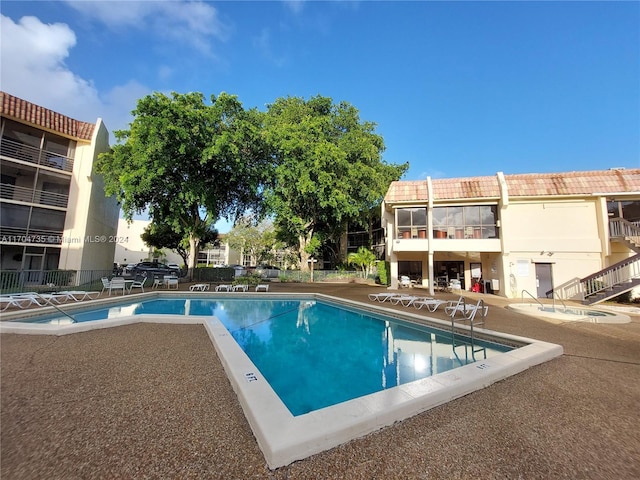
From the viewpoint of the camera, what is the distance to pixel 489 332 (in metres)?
6.92

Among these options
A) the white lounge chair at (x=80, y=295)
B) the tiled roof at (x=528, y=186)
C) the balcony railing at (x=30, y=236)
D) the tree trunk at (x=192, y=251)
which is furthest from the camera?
the tree trunk at (x=192, y=251)

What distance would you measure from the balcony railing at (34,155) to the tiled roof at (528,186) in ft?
68.0

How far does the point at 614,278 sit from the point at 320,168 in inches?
724

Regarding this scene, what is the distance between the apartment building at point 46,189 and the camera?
50.5 ft

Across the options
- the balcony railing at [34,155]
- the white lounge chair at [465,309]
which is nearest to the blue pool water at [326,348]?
the white lounge chair at [465,309]

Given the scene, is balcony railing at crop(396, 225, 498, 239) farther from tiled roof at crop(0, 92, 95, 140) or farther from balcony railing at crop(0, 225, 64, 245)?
tiled roof at crop(0, 92, 95, 140)

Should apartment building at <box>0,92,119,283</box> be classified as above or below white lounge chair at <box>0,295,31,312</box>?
above

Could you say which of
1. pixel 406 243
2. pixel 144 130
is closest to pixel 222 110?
pixel 144 130

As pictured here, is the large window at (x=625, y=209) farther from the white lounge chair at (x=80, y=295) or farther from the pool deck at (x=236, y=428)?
the white lounge chair at (x=80, y=295)

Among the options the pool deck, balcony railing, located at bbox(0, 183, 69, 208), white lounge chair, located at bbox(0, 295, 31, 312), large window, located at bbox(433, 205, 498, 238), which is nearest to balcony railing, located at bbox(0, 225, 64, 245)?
balcony railing, located at bbox(0, 183, 69, 208)

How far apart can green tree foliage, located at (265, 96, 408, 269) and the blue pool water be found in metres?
12.3

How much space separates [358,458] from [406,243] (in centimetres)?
1615

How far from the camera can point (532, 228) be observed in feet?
51.2

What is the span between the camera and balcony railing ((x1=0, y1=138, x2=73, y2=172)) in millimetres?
15305
